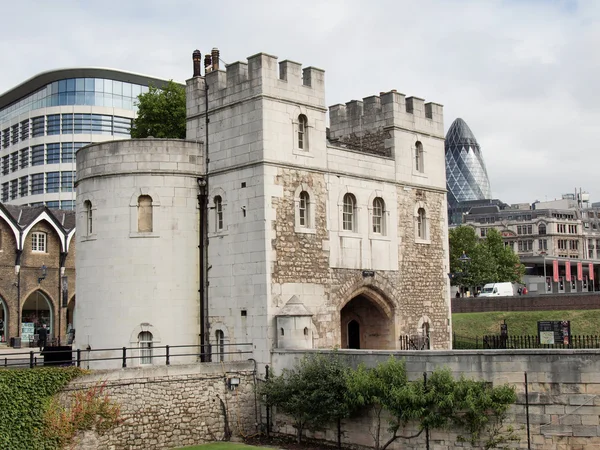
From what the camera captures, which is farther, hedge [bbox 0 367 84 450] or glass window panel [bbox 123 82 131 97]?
glass window panel [bbox 123 82 131 97]

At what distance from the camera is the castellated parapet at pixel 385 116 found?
36.1 m

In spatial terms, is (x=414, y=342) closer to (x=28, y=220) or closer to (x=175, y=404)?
(x=175, y=404)

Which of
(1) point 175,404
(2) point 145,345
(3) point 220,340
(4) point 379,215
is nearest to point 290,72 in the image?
(4) point 379,215

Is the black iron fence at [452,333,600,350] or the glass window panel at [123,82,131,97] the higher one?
the glass window panel at [123,82,131,97]

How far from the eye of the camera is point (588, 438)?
2245 cm

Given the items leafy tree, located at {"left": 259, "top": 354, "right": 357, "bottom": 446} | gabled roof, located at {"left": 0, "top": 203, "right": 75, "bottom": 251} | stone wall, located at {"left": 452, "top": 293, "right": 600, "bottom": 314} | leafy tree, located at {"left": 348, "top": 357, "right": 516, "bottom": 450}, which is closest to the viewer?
leafy tree, located at {"left": 348, "top": 357, "right": 516, "bottom": 450}

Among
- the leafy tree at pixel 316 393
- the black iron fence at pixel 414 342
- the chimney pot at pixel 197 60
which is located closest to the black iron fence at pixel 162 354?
the leafy tree at pixel 316 393

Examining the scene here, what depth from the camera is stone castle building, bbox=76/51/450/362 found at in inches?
1175

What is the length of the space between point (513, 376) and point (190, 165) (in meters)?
14.8

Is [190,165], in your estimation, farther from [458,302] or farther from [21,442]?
[458,302]

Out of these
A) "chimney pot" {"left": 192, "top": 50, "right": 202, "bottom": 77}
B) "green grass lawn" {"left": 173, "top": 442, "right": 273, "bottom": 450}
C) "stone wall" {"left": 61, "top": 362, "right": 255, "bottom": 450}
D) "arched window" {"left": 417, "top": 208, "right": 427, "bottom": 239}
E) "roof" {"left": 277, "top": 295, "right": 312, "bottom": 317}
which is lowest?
"green grass lawn" {"left": 173, "top": 442, "right": 273, "bottom": 450}

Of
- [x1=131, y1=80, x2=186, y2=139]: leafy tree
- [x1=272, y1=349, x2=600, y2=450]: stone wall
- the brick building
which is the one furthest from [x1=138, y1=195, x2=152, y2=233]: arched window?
the brick building

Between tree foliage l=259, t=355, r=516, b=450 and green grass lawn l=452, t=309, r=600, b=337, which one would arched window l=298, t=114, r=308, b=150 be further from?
green grass lawn l=452, t=309, r=600, b=337

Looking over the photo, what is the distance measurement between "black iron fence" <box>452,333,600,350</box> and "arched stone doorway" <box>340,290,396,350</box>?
4604 mm
